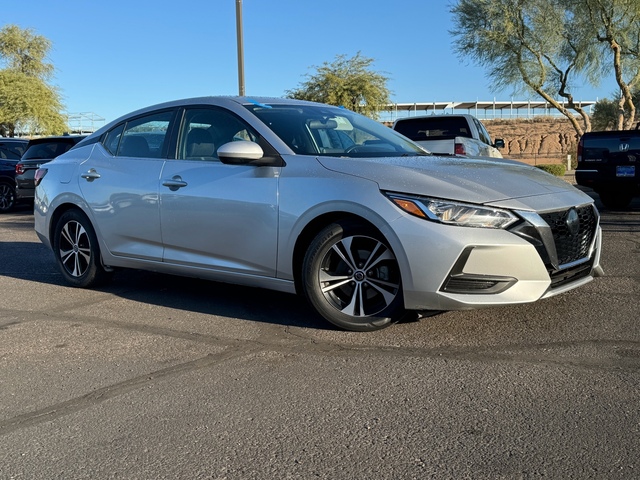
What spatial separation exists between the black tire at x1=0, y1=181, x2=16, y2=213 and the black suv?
40.3 ft

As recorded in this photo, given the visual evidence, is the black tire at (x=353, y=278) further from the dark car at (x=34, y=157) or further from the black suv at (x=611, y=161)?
the dark car at (x=34, y=157)

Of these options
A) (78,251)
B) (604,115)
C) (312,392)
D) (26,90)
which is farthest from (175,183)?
(604,115)

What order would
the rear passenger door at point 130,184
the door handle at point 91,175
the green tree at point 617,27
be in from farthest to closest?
the green tree at point 617,27 → the door handle at point 91,175 → the rear passenger door at point 130,184

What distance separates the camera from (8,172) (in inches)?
593

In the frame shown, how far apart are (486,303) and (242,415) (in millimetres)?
1675

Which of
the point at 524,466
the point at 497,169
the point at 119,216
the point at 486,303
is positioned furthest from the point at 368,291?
the point at 119,216

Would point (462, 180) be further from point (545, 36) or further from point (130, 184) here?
point (545, 36)

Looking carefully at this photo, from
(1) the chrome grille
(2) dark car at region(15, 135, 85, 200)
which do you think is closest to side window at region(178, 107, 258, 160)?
(1) the chrome grille

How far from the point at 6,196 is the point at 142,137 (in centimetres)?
1091

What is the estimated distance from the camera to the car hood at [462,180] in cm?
402

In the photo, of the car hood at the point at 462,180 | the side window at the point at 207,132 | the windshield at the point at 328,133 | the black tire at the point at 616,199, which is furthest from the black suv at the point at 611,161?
the side window at the point at 207,132

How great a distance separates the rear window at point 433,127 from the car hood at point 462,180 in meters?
7.48

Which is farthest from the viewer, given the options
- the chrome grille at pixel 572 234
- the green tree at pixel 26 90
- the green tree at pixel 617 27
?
the green tree at pixel 26 90

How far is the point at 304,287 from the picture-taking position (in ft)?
A: 14.6
